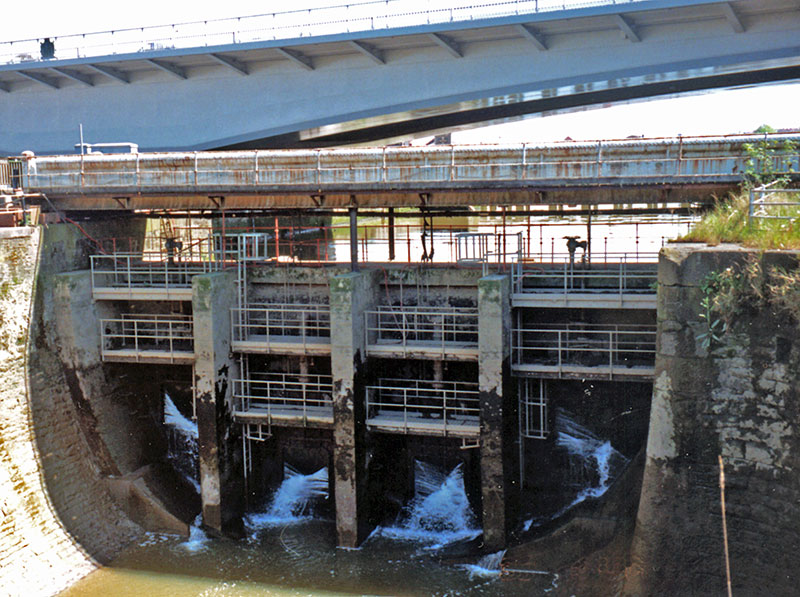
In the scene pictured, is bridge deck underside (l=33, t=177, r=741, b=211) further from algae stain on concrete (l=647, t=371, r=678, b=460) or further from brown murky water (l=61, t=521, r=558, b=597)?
brown murky water (l=61, t=521, r=558, b=597)

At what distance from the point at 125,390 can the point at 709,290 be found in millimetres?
13331

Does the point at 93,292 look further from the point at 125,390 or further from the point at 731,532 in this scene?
the point at 731,532

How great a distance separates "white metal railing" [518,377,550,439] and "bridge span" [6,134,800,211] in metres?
3.72

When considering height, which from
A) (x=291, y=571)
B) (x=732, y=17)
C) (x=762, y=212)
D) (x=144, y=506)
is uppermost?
(x=732, y=17)

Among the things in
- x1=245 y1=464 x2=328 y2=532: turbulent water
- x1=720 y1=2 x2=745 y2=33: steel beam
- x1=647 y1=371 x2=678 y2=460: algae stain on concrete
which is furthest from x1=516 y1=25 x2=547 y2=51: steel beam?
x1=245 y1=464 x2=328 y2=532: turbulent water

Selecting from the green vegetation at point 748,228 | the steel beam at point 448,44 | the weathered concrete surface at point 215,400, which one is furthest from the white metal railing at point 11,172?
the green vegetation at point 748,228

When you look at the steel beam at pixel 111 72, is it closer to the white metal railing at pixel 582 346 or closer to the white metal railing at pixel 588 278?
the white metal railing at pixel 588 278

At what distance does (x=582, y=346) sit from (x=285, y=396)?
6.81 m

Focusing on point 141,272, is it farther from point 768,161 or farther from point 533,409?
point 768,161

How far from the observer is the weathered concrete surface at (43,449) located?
15.9 m

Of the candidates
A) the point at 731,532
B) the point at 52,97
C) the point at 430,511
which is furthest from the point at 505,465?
the point at 52,97

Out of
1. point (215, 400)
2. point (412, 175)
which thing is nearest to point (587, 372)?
point (412, 175)

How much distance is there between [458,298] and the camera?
730 inches

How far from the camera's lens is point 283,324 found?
766 inches
